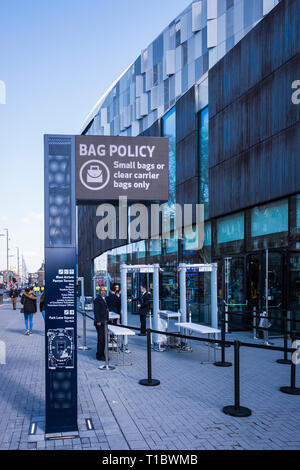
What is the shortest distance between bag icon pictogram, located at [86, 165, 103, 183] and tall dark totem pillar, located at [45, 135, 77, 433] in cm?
347

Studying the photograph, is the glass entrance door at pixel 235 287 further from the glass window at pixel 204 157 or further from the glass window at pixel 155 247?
the glass window at pixel 155 247

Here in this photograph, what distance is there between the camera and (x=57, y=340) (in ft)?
18.0

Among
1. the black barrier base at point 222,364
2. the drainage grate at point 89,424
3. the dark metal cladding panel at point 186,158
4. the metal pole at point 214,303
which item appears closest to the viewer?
the drainage grate at point 89,424

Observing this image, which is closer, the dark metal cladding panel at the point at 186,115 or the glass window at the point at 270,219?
the glass window at the point at 270,219

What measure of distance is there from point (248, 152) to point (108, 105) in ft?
90.4

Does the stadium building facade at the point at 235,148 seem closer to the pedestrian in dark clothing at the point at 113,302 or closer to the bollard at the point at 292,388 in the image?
the pedestrian in dark clothing at the point at 113,302

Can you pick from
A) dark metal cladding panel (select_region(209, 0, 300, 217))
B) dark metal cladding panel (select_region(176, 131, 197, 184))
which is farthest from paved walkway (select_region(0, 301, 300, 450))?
dark metal cladding panel (select_region(176, 131, 197, 184))

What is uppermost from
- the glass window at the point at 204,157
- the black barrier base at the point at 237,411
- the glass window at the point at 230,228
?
the glass window at the point at 204,157

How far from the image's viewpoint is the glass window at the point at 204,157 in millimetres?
18812

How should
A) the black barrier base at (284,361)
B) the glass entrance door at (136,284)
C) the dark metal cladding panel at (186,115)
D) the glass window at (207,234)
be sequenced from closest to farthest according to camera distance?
the black barrier base at (284,361), the glass window at (207,234), the dark metal cladding panel at (186,115), the glass entrance door at (136,284)

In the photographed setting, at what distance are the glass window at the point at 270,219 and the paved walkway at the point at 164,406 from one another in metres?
5.07

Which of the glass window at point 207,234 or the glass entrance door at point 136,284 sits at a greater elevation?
the glass window at point 207,234

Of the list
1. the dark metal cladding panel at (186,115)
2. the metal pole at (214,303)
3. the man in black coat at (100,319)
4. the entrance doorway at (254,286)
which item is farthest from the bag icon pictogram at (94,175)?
the dark metal cladding panel at (186,115)
